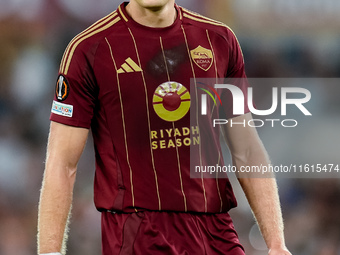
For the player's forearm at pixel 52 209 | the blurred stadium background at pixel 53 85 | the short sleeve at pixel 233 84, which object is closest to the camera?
the player's forearm at pixel 52 209

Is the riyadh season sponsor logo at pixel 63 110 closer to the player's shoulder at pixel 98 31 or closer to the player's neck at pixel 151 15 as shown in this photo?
the player's shoulder at pixel 98 31

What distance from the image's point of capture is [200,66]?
9.82 ft

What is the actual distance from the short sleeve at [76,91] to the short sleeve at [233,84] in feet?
1.95

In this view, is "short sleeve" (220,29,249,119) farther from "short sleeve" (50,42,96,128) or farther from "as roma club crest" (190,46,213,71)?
"short sleeve" (50,42,96,128)

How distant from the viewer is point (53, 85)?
6551 millimetres

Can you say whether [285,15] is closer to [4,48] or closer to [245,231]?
[245,231]

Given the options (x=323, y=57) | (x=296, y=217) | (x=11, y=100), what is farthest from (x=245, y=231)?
(x=11, y=100)

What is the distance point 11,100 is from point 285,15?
2704 millimetres

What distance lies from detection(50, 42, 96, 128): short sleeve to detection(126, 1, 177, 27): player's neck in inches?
11.0

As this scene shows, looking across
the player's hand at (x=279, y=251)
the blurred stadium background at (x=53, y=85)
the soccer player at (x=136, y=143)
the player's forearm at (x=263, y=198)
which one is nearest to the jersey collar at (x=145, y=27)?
the soccer player at (x=136, y=143)

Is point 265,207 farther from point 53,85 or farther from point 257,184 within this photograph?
point 53,85

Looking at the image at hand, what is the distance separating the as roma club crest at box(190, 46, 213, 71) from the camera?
300 centimetres

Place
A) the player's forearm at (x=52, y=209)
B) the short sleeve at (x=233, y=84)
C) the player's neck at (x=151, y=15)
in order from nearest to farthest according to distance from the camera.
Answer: the player's forearm at (x=52, y=209)
the player's neck at (x=151, y=15)
the short sleeve at (x=233, y=84)

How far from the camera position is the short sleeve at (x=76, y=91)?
2.86 meters
